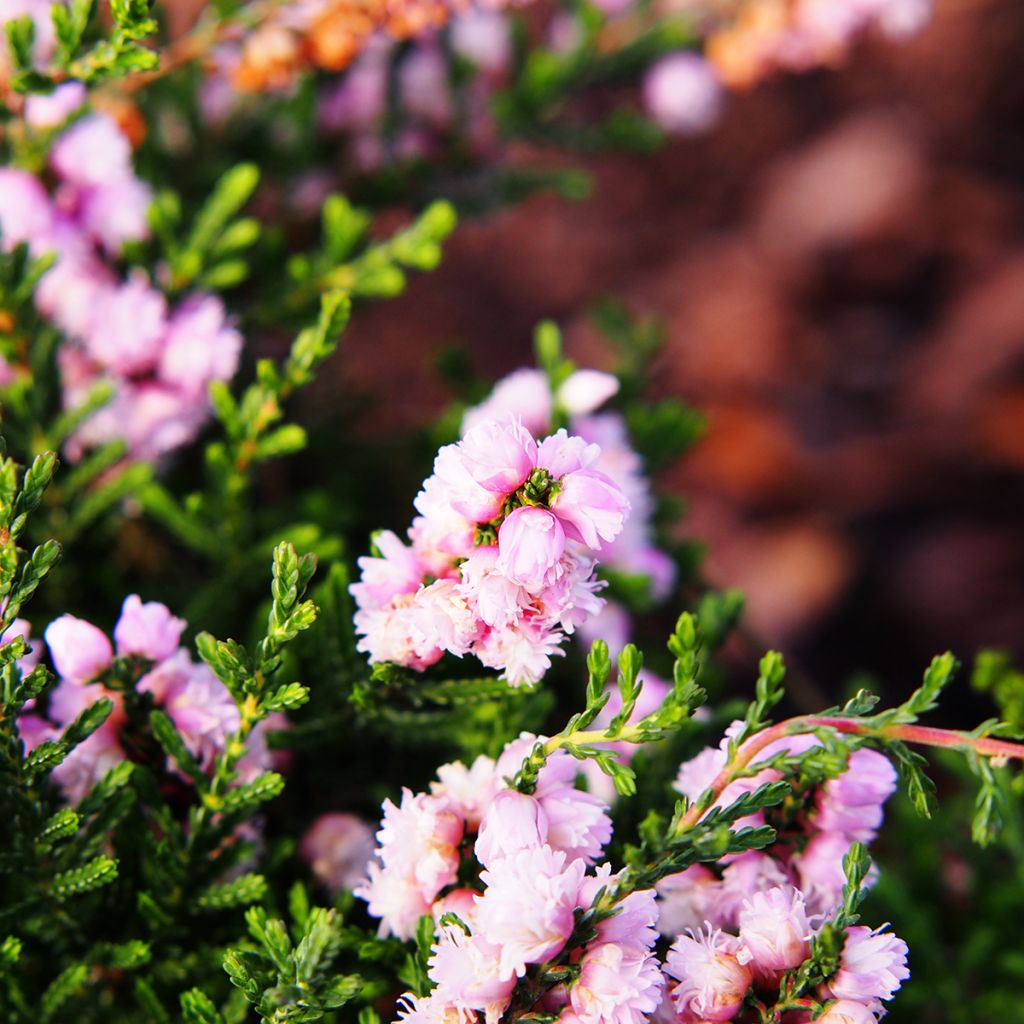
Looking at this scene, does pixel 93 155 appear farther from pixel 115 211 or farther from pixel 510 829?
pixel 510 829

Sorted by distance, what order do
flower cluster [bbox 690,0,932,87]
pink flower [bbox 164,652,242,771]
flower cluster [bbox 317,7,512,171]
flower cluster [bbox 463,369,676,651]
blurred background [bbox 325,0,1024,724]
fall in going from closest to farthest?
pink flower [bbox 164,652,242,771] < flower cluster [bbox 463,369,676,651] < flower cluster [bbox 690,0,932,87] < flower cluster [bbox 317,7,512,171] < blurred background [bbox 325,0,1024,724]

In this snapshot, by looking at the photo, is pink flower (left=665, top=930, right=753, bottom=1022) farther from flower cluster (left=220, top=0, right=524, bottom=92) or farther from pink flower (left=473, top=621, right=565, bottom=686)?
flower cluster (left=220, top=0, right=524, bottom=92)

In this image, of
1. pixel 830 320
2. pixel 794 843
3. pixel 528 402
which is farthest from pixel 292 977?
pixel 830 320

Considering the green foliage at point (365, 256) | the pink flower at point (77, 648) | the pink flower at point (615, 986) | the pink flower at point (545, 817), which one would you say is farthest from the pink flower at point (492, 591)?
the green foliage at point (365, 256)

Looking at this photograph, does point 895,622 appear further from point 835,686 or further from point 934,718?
point 934,718

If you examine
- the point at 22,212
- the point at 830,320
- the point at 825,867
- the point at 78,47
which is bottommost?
the point at 830,320

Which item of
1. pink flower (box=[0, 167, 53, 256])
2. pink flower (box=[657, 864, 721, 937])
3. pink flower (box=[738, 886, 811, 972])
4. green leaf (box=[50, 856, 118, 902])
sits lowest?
pink flower (box=[657, 864, 721, 937])

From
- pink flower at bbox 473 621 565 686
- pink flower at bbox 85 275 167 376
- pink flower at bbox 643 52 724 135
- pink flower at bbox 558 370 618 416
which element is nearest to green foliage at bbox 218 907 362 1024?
pink flower at bbox 473 621 565 686
